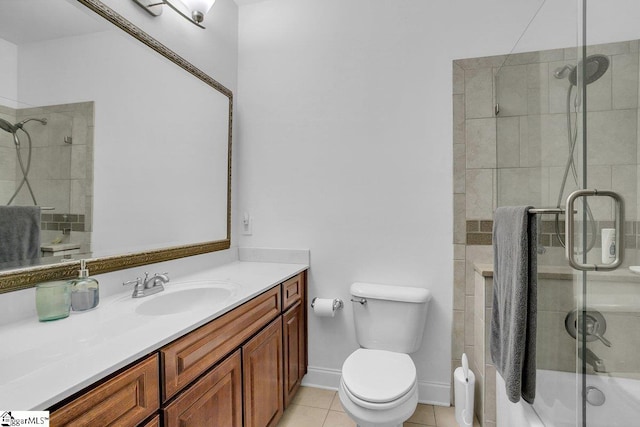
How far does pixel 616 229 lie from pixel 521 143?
0.62 metres

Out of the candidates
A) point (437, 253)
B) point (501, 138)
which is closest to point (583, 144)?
point (501, 138)

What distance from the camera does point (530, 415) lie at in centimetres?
117

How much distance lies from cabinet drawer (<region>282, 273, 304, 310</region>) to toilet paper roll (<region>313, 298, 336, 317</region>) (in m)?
0.11

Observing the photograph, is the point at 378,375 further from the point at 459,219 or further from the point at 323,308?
the point at 459,219

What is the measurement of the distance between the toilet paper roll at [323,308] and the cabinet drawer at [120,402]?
1.20m

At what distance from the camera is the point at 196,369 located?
103cm

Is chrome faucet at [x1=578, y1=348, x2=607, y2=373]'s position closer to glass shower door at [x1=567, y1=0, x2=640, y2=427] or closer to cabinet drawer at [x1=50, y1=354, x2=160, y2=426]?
glass shower door at [x1=567, y1=0, x2=640, y2=427]

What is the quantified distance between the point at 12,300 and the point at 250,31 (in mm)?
2073

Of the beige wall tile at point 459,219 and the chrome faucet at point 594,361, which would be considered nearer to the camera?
the chrome faucet at point 594,361

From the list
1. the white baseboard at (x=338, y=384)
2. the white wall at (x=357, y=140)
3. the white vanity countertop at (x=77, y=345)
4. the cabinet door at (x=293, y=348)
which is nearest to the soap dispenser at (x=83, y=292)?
the white vanity countertop at (x=77, y=345)

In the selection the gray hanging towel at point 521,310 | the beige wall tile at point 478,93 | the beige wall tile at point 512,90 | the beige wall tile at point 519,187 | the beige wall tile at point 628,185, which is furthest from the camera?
the beige wall tile at point 478,93

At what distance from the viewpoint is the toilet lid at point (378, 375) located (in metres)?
1.33

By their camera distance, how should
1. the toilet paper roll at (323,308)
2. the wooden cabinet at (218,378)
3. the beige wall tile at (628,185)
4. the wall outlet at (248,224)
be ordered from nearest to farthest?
the wooden cabinet at (218,378)
the beige wall tile at (628,185)
the toilet paper roll at (323,308)
the wall outlet at (248,224)

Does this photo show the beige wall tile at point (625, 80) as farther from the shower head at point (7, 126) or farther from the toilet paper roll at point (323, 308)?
the shower head at point (7, 126)
